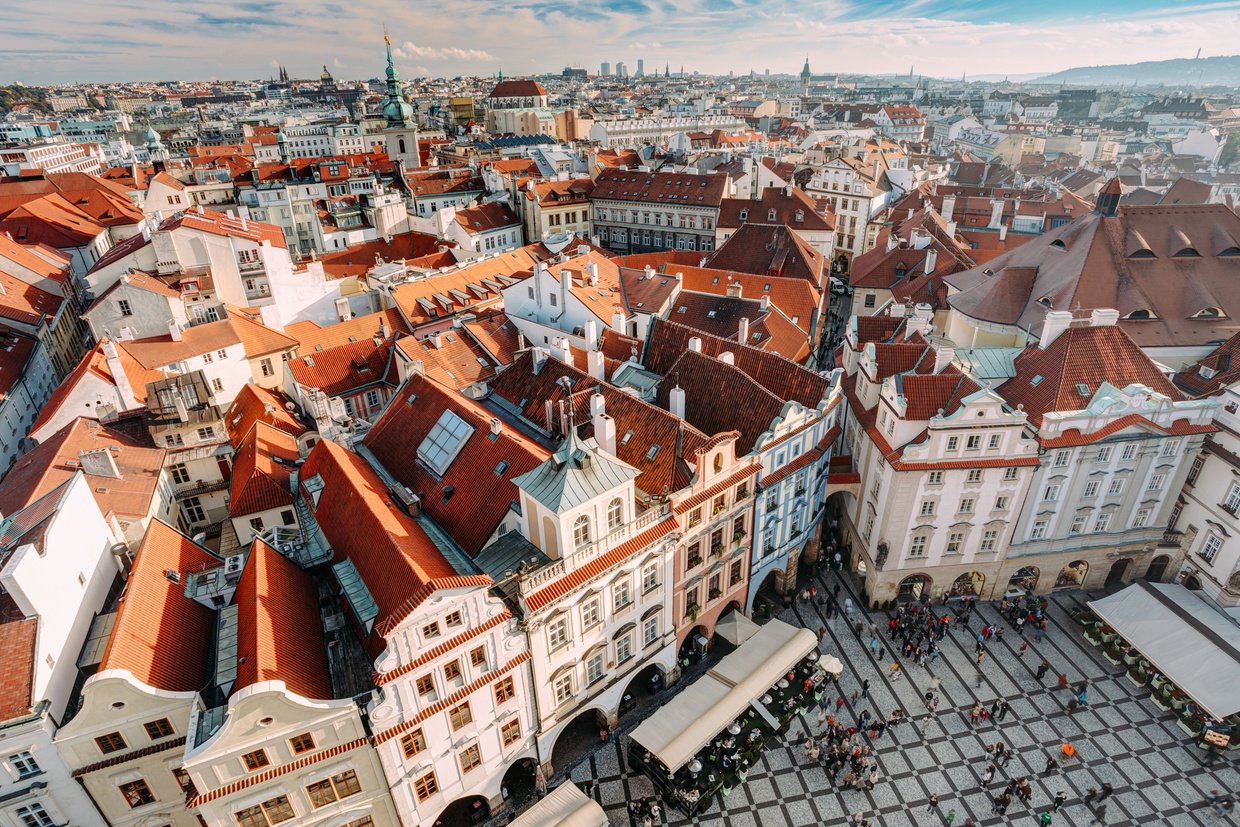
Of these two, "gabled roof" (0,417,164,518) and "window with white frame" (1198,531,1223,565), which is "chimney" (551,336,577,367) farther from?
"window with white frame" (1198,531,1223,565)

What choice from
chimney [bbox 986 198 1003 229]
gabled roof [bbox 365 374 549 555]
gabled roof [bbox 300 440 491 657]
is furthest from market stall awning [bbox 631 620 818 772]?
chimney [bbox 986 198 1003 229]

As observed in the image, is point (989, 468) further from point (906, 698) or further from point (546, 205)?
point (546, 205)

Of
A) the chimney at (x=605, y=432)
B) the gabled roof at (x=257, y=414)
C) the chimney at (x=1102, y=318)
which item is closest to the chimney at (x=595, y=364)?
the chimney at (x=605, y=432)

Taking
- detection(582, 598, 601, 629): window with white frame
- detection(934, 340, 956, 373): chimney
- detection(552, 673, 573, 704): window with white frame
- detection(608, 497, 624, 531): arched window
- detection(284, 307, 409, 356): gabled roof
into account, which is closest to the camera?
detection(608, 497, 624, 531): arched window

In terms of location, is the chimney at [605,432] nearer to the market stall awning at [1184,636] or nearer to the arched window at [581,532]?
the arched window at [581,532]

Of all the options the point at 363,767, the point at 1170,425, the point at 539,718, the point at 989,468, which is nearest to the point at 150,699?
the point at 363,767

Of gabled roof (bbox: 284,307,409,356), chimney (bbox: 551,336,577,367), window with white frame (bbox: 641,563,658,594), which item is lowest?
window with white frame (bbox: 641,563,658,594)

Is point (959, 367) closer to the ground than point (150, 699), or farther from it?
farther from it

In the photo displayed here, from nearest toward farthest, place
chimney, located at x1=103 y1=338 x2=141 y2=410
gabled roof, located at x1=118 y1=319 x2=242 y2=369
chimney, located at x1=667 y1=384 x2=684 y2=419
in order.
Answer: chimney, located at x1=667 y1=384 x2=684 y2=419 → chimney, located at x1=103 y1=338 x2=141 y2=410 → gabled roof, located at x1=118 y1=319 x2=242 y2=369
